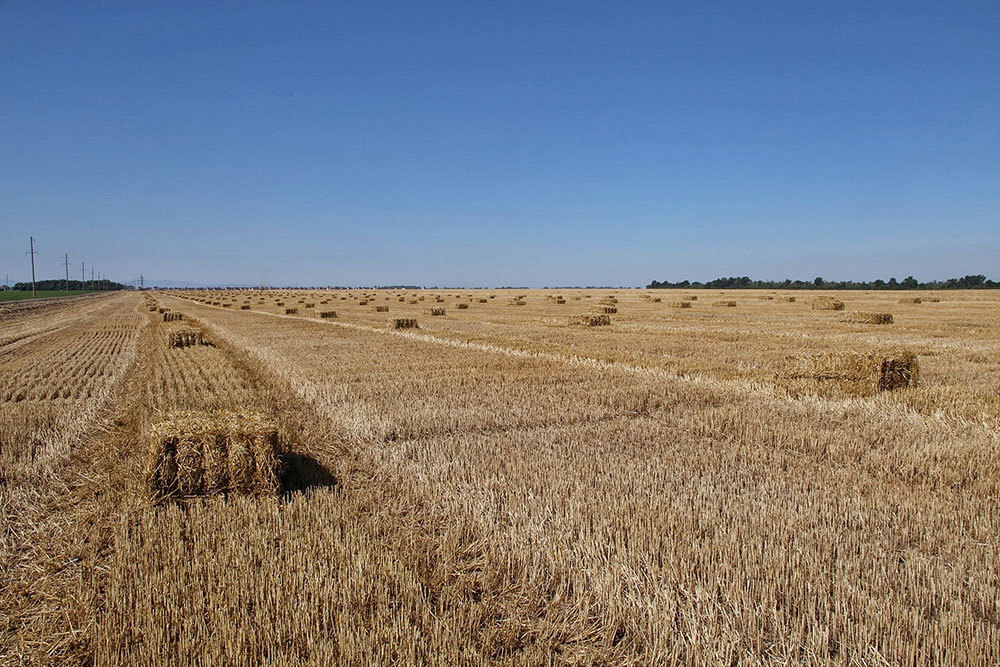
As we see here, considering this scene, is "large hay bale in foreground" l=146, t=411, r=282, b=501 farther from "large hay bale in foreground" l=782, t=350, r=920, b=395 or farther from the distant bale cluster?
the distant bale cluster

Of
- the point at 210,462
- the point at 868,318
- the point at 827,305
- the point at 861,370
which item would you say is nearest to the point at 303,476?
the point at 210,462

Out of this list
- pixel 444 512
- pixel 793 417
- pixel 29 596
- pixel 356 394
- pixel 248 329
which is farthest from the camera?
pixel 248 329

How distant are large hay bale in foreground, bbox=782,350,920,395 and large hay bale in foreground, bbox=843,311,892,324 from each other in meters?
17.0

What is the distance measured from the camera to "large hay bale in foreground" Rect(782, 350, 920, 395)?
11422 millimetres

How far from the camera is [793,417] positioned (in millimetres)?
9336

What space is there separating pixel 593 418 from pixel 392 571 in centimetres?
572

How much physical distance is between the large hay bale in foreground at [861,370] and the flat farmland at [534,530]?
5 cm

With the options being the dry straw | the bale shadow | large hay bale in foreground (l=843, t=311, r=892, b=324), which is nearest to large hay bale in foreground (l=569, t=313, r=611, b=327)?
large hay bale in foreground (l=843, t=311, r=892, b=324)

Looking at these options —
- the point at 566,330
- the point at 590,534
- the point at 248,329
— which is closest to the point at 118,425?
the point at 590,534

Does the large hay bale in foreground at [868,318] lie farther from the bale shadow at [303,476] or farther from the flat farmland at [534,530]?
the bale shadow at [303,476]

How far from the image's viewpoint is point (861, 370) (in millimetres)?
11516

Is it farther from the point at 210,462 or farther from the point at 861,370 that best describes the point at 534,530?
the point at 861,370

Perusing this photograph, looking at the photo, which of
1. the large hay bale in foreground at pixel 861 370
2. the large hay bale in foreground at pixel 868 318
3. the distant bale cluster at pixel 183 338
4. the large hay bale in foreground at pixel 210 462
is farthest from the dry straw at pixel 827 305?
the large hay bale in foreground at pixel 210 462

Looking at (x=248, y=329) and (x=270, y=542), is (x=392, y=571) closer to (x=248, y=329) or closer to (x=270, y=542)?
(x=270, y=542)
